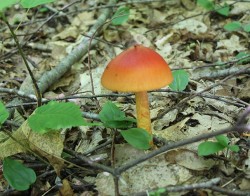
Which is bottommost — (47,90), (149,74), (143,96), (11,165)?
(47,90)

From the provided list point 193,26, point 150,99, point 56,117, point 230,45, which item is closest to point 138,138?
point 56,117

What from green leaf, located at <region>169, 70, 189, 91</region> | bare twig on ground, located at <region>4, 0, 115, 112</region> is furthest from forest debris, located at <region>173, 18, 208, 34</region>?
green leaf, located at <region>169, 70, 189, 91</region>

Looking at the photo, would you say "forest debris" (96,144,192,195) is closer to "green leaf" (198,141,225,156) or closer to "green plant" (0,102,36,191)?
"green leaf" (198,141,225,156)

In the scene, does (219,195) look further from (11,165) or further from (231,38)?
(231,38)

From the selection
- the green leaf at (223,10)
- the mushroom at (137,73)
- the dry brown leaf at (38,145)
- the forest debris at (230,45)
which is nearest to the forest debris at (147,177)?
the dry brown leaf at (38,145)

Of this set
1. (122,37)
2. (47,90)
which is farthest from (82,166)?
(122,37)

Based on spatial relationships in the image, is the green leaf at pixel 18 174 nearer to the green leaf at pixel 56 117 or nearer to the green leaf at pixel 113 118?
the green leaf at pixel 56 117
